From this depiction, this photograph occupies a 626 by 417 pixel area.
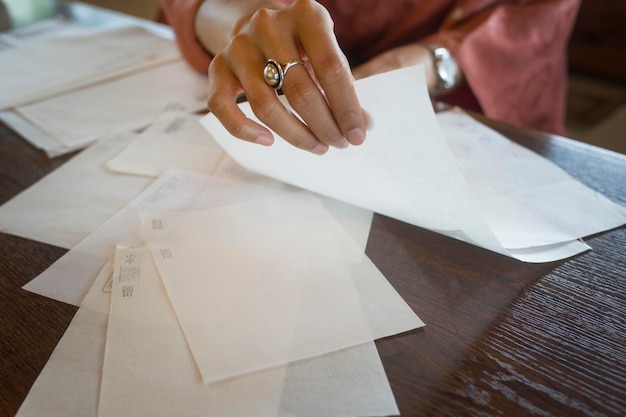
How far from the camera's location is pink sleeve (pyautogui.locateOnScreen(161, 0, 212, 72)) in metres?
0.74

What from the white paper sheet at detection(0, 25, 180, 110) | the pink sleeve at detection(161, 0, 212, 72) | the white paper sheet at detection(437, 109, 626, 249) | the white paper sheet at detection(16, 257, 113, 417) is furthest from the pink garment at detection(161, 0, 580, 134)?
the white paper sheet at detection(16, 257, 113, 417)

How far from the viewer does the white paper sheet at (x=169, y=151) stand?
21.0 inches

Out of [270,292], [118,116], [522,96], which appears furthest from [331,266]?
[522,96]

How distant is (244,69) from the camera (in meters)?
A: 0.41

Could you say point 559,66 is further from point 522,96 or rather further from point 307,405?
point 307,405

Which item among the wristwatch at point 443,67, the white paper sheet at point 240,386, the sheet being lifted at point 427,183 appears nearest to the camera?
the white paper sheet at point 240,386

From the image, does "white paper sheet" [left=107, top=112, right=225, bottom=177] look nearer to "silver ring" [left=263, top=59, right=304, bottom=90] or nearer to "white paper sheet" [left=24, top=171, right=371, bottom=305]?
"white paper sheet" [left=24, top=171, right=371, bottom=305]

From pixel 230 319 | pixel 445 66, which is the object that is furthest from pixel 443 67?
pixel 230 319

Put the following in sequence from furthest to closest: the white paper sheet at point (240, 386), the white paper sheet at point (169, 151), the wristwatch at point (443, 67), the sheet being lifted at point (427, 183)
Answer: the wristwatch at point (443, 67)
the white paper sheet at point (169, 151)
the sheet being lifted at point (427, 183)
the white paper sheet at point (240, 386)

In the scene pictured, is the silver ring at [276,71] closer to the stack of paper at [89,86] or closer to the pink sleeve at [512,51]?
the stack of paper at [89,86]

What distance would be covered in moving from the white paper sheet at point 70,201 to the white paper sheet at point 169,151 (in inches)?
0.7

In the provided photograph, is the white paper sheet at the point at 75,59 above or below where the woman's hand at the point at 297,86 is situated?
below

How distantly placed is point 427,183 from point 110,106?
508 millimetres

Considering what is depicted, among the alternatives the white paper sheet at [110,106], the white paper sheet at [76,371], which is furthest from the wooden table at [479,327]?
the white paper sheet at [110,106]
